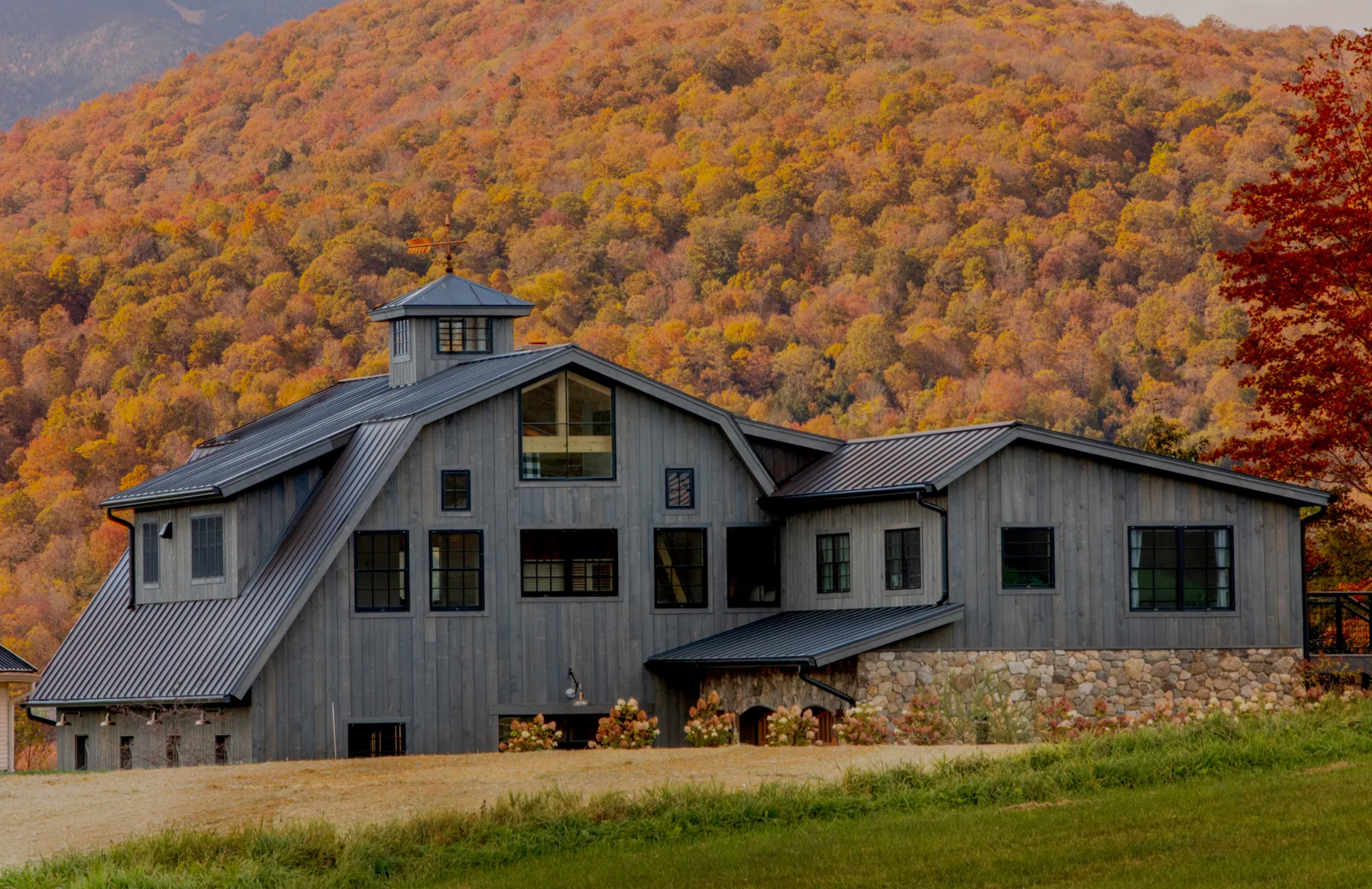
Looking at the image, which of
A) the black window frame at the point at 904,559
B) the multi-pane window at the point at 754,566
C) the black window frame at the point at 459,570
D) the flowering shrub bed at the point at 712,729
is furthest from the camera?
the multi-pane window at the point at 754,566

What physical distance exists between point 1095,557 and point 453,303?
42.2 feet

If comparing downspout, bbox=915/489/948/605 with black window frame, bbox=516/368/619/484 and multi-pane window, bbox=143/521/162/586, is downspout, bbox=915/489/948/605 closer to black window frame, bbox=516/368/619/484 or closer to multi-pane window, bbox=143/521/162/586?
black window frame, bbox=516/368/619/484

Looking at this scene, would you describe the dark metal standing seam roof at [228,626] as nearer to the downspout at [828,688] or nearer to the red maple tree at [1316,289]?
the downspout at [828,688]

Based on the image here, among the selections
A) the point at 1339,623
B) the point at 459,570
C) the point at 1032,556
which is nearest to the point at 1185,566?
the point at 1032,556

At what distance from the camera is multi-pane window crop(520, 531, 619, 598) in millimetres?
32125

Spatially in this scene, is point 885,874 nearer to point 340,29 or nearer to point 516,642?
point 516,642

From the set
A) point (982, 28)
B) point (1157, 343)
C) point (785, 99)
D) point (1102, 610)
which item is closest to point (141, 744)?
point (1102, 610)

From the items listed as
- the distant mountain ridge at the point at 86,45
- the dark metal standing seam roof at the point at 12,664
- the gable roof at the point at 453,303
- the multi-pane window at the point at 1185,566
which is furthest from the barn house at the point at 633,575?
the distant mountain ridge at the point at 86,45

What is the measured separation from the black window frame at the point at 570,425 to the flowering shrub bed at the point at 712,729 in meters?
4.46

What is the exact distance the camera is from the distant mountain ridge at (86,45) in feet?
504

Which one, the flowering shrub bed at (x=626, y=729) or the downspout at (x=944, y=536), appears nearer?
the flowering shrub bed at (x=626, y=729)

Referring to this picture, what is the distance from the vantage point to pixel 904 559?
101 feet

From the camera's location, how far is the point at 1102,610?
30203mm

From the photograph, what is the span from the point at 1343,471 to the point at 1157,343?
44.7 m
